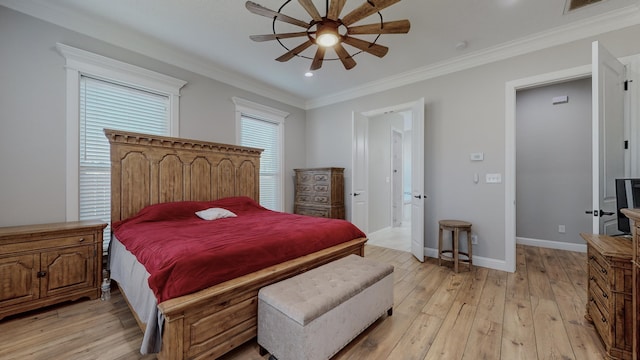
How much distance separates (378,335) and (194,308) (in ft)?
4.32

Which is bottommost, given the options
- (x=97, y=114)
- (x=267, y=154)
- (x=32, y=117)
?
(x=267, y=154)

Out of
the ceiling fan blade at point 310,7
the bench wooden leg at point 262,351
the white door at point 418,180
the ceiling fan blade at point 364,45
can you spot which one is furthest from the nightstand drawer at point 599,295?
the ceiling fan blade at point 310,7

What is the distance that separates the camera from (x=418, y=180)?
3.60 meters

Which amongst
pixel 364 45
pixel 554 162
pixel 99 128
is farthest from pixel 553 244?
pixel 99 128

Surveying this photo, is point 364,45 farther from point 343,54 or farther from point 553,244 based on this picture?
point 553,244

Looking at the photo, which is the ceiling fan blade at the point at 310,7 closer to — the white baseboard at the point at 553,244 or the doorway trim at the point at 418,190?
the doorway trim at the point at 418,190

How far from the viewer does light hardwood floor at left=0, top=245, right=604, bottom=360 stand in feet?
5.57

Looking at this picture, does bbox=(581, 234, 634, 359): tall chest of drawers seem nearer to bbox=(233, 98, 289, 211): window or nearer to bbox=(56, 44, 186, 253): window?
bbox=(233, 98, 289, 211): window

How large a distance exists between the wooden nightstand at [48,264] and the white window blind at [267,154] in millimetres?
2464

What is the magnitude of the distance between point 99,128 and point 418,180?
4020 mm

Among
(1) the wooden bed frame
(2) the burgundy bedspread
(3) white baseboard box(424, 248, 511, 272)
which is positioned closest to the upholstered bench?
(1) the wooden bed frame

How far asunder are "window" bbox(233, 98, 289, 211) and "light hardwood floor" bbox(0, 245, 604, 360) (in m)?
2.70

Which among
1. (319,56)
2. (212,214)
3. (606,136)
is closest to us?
(606,136)

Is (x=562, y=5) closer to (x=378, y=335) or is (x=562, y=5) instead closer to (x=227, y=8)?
(x=227, y=8)
